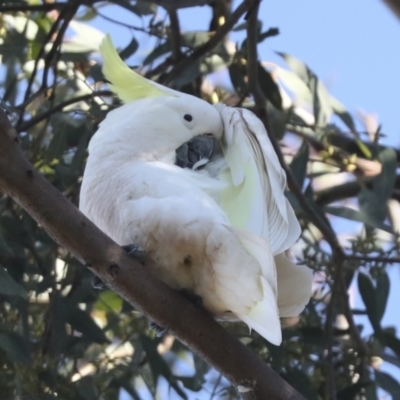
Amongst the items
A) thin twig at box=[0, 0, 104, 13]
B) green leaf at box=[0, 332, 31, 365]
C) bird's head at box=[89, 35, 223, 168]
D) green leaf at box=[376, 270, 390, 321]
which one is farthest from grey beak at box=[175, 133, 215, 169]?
thin twig at box=[0, 0, 104, 13]

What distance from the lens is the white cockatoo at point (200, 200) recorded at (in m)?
1.33

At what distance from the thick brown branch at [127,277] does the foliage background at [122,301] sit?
47 centimetres

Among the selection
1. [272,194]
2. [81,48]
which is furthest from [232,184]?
[81,48]

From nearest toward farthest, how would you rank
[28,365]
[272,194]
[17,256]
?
[272,194]
[28,365]
[17,256]

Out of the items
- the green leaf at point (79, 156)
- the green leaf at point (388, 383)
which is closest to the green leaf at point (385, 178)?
the green leaf at point (388, 383)

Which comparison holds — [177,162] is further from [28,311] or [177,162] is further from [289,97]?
[289,97]

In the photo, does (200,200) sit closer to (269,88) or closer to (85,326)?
(85,326)

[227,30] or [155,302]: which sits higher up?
[227,30]

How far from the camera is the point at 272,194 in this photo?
4.85 feet

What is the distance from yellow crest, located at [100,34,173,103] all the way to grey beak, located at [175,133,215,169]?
134mm

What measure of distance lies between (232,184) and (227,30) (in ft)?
2.31

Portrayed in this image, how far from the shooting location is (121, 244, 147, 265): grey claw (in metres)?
1.42

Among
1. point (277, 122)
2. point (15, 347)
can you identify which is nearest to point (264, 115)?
point (277, 122)

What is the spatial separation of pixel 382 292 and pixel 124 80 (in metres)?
0.84
